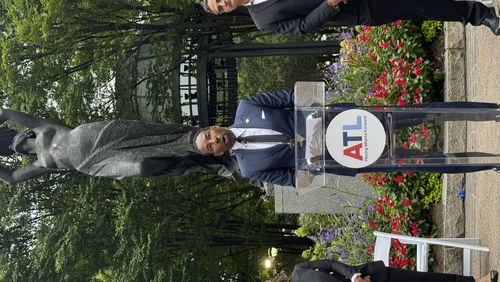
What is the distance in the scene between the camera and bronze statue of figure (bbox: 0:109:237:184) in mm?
6227

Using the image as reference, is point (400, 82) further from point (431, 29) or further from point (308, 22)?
point (308, 22)

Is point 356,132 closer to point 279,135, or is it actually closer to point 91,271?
point 279,135

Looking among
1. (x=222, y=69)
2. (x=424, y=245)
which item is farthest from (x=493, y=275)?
(x=222, y=69)

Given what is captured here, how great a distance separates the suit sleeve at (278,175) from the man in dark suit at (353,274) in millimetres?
914

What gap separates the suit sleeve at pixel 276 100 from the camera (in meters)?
5.42

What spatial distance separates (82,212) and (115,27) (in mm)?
4333

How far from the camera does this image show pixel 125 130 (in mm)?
6324

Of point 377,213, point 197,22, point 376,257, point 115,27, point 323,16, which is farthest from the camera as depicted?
point 197,22

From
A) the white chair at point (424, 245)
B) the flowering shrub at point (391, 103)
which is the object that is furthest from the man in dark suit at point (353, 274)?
the flowering shrub at point (391, 103)

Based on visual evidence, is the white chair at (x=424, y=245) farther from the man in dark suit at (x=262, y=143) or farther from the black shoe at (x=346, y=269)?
the man in dark suit at (x=262, y=143)

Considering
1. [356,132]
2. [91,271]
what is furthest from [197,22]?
[356,132]

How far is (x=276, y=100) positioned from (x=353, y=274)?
1.84m

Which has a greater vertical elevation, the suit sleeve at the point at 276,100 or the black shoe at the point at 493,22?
the black shoe at the point at 493,22

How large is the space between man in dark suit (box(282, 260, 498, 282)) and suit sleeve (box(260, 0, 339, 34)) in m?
2.34
